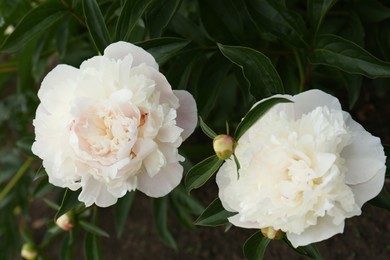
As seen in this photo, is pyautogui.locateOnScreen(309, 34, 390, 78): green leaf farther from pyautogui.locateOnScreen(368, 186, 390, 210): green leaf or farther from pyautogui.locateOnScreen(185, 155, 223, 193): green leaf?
pyautogui.locateOnScreen(185, 155, 223, 193): green leaf

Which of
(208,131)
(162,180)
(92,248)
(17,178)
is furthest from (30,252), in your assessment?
(208,131)

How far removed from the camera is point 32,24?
87cm

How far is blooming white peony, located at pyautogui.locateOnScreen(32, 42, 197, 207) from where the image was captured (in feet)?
2.06

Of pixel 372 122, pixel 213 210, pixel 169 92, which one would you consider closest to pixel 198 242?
pixel 372 122

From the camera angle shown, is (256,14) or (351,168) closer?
(351,168)

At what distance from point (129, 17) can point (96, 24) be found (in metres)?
0.05

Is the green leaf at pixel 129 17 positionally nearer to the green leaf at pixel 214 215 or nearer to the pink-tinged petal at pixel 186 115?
the pink-tinged petal at pixel 186 115

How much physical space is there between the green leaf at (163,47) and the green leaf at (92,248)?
377mm

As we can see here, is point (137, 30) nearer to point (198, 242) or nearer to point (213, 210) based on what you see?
point (213, 210)

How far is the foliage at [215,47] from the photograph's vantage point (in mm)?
764

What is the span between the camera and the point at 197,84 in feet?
3.07

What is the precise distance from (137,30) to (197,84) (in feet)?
0.52

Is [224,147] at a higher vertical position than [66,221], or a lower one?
higher

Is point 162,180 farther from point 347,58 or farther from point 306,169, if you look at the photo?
point 347,58
